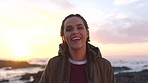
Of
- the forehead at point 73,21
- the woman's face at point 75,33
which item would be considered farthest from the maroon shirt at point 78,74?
the forehead at point 73,21

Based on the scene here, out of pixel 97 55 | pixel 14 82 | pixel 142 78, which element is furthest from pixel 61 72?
pixel 14 82

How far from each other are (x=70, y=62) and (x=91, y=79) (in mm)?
331

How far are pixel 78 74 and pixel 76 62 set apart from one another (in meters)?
0.15

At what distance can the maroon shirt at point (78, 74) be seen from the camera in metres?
3.93

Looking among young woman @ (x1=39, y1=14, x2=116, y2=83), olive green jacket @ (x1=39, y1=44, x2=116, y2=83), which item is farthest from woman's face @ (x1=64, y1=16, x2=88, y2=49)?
olive green jacket @ (x1=39, y1=44, x2=116, y2=83)

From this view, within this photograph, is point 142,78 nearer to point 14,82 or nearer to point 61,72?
point 14,82

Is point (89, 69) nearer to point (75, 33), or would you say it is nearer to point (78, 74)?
point (78, 74)

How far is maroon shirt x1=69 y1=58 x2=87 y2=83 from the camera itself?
3.93 metres

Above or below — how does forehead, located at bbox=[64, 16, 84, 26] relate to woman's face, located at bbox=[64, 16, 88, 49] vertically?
above

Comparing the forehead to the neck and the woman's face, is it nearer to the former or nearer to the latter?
the woman's face

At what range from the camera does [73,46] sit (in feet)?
12.7

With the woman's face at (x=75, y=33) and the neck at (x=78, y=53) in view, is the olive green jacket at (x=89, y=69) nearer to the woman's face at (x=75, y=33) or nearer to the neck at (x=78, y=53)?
the neck at (x=78, y=53)

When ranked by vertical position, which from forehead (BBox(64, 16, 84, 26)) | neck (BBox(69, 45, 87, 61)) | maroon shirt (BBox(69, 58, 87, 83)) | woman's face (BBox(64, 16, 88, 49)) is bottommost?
maroon shirt (BBox(69, 58, 87, 83))

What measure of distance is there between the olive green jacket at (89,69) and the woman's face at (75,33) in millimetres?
196
